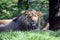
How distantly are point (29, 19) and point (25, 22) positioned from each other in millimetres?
247

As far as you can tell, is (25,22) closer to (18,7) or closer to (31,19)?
(31,19)

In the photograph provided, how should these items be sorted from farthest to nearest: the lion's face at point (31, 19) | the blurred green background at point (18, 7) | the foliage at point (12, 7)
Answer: the foliage at point (12, 7) < the blurred green background at point (18, 7) < the lion's face at point (31, 19)

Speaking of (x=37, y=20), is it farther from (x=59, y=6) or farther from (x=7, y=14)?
(x=7, y=14)

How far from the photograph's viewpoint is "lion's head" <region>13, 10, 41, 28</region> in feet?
28.3

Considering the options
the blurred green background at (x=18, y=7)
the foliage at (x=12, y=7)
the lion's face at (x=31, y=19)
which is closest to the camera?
the lion's face at (x=31, y=19)

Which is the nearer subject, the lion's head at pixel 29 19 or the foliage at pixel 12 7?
the lion's head at pixel 29 19

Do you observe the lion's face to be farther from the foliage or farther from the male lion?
the foliage

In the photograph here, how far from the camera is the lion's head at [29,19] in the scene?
862cm

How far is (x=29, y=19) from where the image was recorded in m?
8.69

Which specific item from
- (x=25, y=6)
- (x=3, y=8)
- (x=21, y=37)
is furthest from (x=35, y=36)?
(x=3, y=8)

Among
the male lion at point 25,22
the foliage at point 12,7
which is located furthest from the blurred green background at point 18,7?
the male lion at point 25,22

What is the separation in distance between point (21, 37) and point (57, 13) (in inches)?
127

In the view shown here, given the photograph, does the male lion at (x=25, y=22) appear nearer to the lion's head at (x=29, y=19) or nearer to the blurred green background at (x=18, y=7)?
the lion's head at (x=29, y=19)

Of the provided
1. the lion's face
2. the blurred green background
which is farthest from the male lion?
→ the blurred green background
